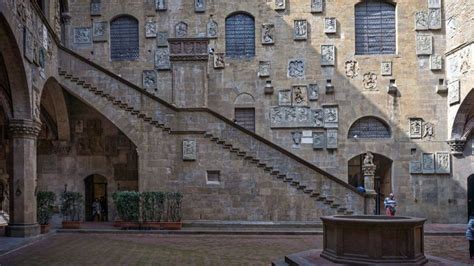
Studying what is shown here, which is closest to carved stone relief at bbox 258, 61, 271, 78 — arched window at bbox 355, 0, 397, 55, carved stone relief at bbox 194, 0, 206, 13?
carved stone relief at bbox 194, 0, 206, 13

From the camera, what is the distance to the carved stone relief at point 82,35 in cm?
2536

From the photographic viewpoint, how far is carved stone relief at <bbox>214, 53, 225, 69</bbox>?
24906mm

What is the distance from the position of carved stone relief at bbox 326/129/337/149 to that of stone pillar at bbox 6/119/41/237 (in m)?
11.9

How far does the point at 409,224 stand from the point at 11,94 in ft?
40.2

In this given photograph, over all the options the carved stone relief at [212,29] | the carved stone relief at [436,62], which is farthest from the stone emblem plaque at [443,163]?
the carved stone relief at [212,29]

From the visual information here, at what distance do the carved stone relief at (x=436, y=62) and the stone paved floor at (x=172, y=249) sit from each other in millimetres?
8079

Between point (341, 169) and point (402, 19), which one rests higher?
point (402, 19)

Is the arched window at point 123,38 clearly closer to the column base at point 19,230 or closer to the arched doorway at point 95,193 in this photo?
the arched doorway at point 95,193

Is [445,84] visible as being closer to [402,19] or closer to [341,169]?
[402,19]

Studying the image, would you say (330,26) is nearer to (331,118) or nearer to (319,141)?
(331,118)

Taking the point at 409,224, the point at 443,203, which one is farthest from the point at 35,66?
the point at 443,203

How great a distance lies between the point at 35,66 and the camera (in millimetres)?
18359

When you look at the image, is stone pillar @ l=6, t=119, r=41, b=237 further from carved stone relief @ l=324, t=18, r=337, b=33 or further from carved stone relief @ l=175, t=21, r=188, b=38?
carved stone relief @ l=324, t=18, r=337, b=33

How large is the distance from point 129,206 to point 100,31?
8.81 m
